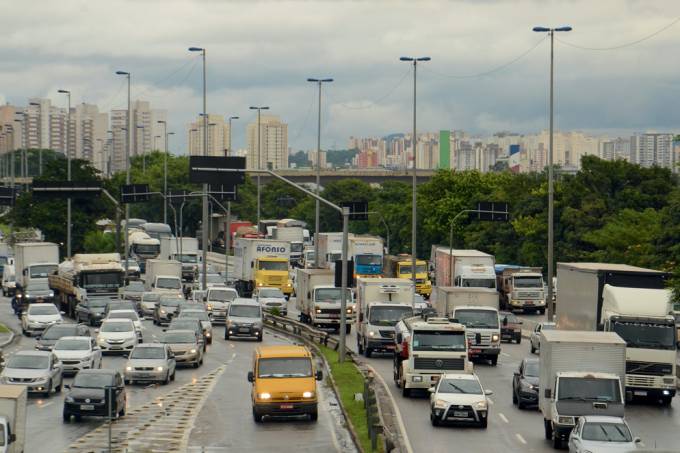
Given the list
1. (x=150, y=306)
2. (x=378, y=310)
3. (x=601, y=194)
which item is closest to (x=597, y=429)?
(x=378, y=310)

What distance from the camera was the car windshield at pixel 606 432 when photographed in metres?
28.3

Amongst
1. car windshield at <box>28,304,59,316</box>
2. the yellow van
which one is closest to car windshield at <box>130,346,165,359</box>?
the yellow van

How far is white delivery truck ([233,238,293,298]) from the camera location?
90.1 m

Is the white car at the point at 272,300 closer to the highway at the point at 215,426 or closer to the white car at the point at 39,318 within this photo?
the white car at the point at 39,318

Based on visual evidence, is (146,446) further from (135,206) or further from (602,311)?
(135,206)

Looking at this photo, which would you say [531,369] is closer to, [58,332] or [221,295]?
[58,332]

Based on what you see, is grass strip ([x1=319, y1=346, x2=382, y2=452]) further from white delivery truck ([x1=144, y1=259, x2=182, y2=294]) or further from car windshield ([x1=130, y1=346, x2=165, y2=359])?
white delivery truck ([x1=144, y1=259, x2=182, y2=294])

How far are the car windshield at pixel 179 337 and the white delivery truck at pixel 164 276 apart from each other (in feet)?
101

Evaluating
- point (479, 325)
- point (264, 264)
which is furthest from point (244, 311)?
point (264, 264)

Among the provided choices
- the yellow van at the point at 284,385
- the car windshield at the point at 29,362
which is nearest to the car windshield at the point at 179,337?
the car windshield at the point at 29,362

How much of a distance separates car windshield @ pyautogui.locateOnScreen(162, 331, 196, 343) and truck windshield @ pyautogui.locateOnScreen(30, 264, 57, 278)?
125 ft

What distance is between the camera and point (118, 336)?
5659cm

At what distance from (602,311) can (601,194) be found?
56182mm

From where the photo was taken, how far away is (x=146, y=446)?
3234 cm
